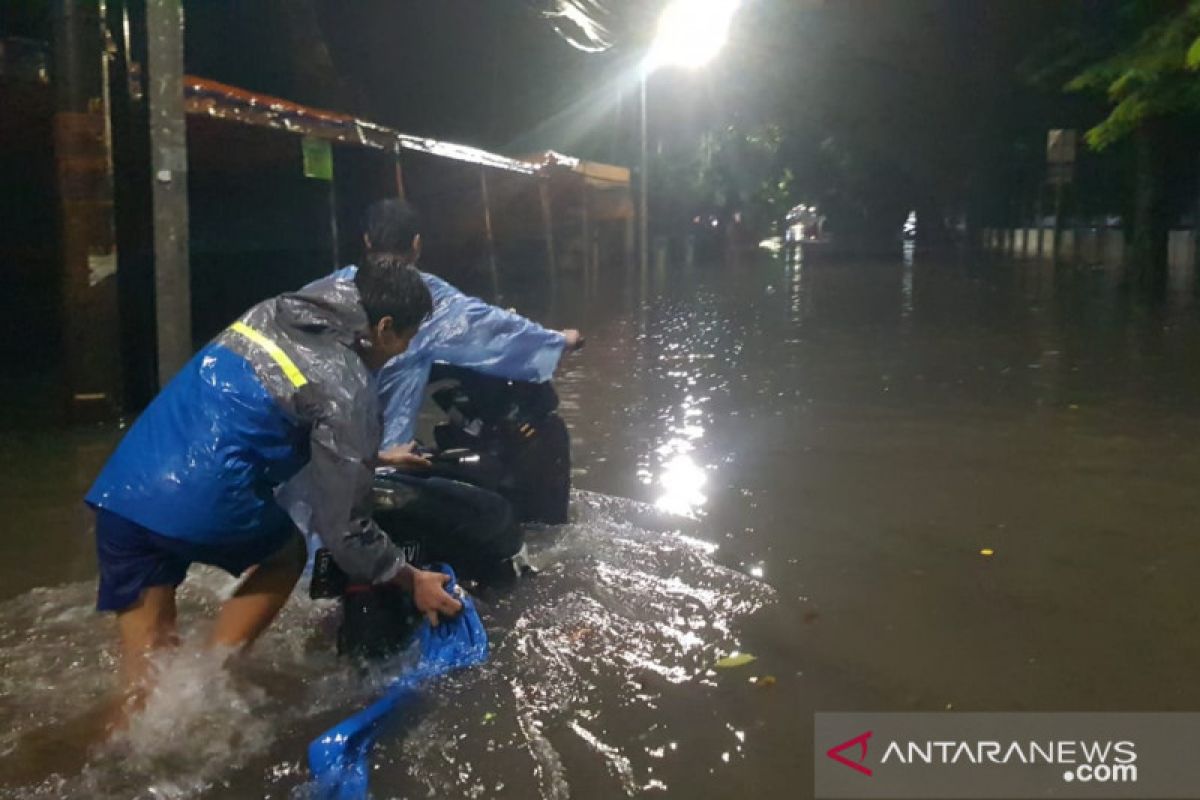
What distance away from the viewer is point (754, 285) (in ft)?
75.5

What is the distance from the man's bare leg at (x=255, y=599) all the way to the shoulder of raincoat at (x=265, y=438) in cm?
41

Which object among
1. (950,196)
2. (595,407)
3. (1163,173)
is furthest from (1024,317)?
(950,196)

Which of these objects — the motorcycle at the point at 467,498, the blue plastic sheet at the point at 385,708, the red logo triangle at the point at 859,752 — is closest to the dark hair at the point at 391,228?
the motorcycle at the point at 467,498

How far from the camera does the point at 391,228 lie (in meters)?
4.94

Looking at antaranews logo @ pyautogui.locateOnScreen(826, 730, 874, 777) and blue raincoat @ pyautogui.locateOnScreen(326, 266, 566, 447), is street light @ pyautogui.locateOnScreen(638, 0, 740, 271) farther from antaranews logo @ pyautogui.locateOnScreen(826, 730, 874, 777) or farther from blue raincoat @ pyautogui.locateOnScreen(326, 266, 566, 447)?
antaranews logo @ pyautogui.locateOnScreen(826, 730, 874, 777)

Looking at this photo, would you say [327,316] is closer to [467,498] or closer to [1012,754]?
[467,498]

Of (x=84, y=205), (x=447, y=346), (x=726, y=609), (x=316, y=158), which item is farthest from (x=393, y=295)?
(x=316, y=158)

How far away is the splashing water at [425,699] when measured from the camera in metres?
3.18

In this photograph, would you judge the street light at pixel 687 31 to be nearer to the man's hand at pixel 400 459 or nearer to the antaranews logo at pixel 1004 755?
the man's hand at pixel 400 459

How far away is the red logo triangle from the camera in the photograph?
3.24 metres

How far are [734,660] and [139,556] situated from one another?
6.22 ft

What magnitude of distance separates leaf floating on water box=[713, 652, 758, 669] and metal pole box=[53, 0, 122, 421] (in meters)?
5.22

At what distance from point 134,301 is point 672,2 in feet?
55.6

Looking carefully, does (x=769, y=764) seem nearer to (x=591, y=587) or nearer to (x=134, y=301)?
(x=591, y=587)
